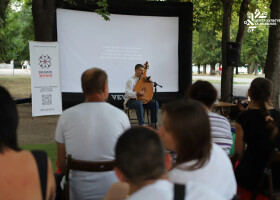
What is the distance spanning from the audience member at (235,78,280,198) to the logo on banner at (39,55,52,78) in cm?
507

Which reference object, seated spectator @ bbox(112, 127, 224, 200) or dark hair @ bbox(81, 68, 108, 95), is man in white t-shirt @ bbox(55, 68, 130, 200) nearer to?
dark hair @ bbox(81, 68, 108, 95)

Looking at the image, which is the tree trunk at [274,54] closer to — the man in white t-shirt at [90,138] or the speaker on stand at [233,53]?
the speaker on stand at [233,53]

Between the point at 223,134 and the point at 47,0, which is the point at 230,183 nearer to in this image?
the point at 223,134

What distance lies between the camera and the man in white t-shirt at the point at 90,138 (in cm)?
196

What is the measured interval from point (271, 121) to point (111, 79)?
6.36 m

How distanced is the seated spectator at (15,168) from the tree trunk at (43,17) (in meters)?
5.85

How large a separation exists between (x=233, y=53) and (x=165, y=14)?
214 centimetres

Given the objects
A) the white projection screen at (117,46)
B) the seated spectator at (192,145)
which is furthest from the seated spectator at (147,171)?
the white projection screen at (117,46)

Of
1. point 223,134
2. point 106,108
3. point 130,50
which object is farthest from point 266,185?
point 130,50

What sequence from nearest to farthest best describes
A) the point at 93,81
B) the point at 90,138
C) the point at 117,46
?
the point at 90,138 → the point at 93,81 → the point at 117,46

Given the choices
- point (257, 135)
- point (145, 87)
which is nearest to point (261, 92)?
point (257, 135)

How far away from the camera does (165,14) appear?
8641mm

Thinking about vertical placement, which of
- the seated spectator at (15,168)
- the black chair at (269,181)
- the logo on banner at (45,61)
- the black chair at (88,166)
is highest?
the logo on banner at (45,61)

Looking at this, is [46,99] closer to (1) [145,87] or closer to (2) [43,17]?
(2) [43,17]
